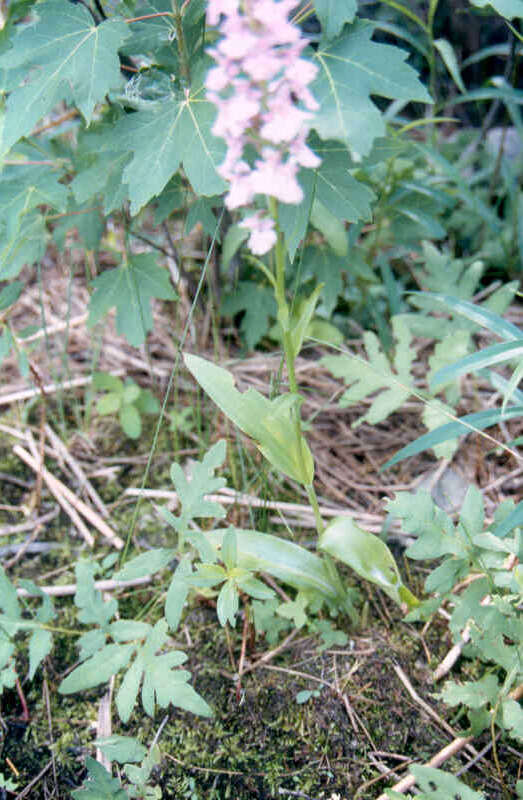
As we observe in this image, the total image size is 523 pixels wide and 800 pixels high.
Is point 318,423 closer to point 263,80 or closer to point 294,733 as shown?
point 294,733

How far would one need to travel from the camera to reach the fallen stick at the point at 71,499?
178cm

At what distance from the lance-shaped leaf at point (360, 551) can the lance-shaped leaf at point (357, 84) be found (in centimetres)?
73

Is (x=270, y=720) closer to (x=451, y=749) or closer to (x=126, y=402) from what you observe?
(x=451, y=749)

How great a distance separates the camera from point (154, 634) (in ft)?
4.13

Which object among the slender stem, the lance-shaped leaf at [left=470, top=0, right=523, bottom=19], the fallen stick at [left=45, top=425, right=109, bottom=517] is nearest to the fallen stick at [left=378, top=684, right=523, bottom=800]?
the slender stem

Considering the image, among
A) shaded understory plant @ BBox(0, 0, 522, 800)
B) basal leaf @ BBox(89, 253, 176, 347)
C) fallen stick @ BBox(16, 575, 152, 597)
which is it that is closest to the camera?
shaded understory plant @ BBox(0, 0, 522, 800)

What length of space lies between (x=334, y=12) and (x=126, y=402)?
47.4 inches

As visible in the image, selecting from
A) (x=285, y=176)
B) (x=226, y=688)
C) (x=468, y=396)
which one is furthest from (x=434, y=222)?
(x=226, y=688)

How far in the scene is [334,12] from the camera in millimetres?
1234

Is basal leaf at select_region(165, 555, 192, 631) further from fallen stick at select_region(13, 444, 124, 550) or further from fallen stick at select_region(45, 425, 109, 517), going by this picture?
fallen stick at select_region(45, 425, 109, 517)

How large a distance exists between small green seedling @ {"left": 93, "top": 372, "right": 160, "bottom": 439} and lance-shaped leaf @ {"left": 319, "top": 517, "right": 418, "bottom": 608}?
82 cm

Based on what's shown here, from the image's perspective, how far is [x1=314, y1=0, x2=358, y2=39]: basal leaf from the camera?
4.05 ft

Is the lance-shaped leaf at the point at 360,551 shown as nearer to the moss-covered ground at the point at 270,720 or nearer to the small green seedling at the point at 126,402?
the moss-covered ground at the point at 270,720

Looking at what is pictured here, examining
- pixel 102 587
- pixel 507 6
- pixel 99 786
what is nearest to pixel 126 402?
pixel 102 587
